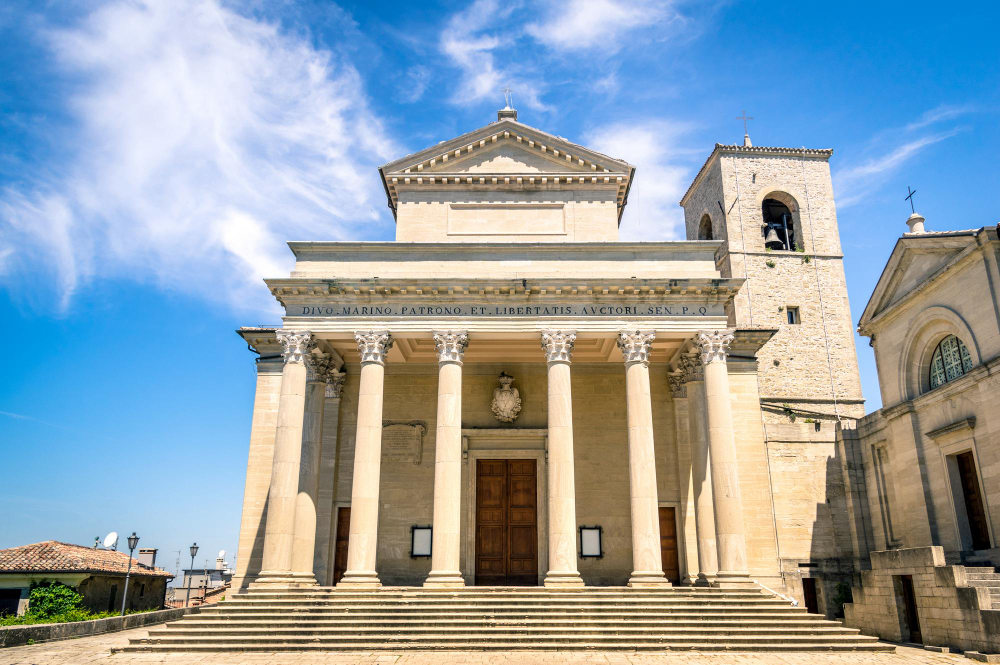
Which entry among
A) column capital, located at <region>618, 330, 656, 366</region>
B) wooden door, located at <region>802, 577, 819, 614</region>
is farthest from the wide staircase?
wooden door, located at <region>802, 577, 819, 614</region>

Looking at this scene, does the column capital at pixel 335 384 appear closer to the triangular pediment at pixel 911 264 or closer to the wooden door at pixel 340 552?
the wooden door at pixel 340 552

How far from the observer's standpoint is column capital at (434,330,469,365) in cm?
2081

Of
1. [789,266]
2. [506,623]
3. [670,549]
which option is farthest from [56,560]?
[789,266]

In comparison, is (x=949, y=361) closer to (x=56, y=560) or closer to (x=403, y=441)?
(x=403, y=441)

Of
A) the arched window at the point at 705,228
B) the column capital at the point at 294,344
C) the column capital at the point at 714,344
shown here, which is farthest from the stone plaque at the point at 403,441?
the arched window at the point at 705,228

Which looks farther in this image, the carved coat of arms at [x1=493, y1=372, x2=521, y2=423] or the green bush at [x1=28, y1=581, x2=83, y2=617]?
the green bush at [x1=28, y1=581, x2=83, y2=617]

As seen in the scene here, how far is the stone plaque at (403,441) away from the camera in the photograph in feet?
80.7

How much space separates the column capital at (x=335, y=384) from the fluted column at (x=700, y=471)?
11943 mm

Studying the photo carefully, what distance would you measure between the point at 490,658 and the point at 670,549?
1104 cm

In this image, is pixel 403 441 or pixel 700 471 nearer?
pixel 700 471

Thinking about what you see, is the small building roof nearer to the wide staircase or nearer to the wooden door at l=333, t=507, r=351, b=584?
the wooden door at l=333, t=507, r=351, b=584

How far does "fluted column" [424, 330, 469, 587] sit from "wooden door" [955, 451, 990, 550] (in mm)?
15320

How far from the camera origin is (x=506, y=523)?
24.1 m

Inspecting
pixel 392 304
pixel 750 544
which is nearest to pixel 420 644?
pixel 392 304
